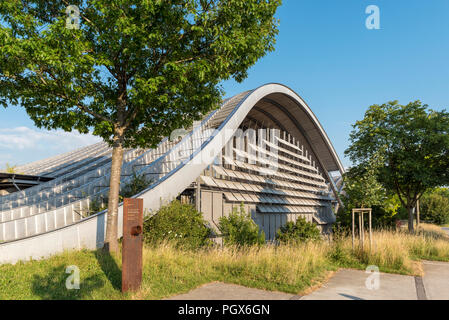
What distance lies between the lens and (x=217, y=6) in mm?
9219

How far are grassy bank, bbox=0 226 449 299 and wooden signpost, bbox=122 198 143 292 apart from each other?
0.26 metres

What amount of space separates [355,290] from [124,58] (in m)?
8.80

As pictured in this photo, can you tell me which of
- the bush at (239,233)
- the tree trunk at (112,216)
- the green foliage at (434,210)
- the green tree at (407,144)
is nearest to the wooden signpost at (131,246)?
the tree trunk at (112,216)

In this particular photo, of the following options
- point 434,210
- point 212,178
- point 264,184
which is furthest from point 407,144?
point 434,210

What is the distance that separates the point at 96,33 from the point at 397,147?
1760 cm

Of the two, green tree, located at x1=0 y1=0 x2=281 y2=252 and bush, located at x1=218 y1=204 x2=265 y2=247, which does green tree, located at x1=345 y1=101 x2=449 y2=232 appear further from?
green tree, located at x1=0 y1=0 x2=281 y2=252

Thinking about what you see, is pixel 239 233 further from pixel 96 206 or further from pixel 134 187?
pixel 96 206

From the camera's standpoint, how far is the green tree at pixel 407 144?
58.4 feet

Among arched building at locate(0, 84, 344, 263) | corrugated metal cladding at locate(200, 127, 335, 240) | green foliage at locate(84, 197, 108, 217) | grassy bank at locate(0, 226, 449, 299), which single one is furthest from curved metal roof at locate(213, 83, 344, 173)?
grassy bank at locate(0, 226, 449, 299)

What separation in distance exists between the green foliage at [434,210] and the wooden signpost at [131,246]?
4855 cm

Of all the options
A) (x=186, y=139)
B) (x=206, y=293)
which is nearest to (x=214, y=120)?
(x=186, y=139)

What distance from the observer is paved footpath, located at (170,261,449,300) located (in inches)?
253

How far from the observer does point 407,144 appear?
61.9 ft
